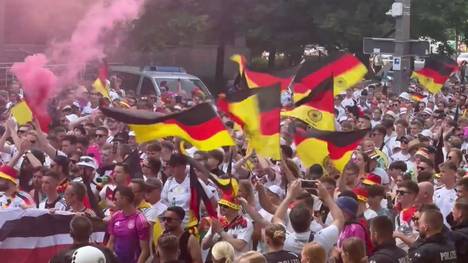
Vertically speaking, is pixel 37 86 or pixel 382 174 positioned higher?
pixel 37 86

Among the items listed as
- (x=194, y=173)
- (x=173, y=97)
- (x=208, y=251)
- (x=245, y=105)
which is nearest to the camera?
(x=208, y=251)

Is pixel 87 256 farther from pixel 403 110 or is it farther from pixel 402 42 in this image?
pixel 402 42

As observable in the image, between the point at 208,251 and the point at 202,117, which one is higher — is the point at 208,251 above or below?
below

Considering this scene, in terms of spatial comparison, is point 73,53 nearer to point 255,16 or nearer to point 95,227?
point 95,227

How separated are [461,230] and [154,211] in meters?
2.76

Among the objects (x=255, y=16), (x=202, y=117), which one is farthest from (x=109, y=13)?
(x=255, y=16)

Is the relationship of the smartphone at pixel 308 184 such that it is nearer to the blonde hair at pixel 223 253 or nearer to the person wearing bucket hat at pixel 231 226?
the person wearing bucket hat at pixel 231 226

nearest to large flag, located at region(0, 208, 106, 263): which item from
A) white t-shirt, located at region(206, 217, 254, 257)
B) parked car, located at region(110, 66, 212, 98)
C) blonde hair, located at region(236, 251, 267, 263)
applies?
white t-shirt, located at region(206, 217, 254, 257)

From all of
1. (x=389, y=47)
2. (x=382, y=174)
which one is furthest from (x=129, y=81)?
(x=382, y=174)

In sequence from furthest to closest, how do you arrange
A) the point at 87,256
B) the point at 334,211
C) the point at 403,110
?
the point at 403,110 < the point at 334,211 < the point at 87,256

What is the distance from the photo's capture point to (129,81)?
23.8m

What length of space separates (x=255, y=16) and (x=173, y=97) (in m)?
15.3

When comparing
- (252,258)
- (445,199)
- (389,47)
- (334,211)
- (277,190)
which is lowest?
(389,47)

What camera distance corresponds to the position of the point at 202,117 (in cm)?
846
